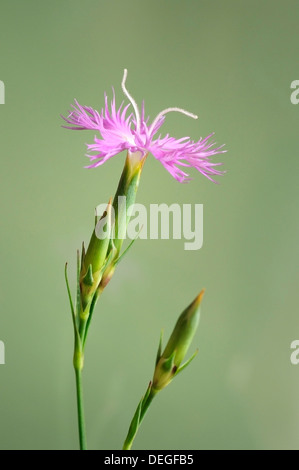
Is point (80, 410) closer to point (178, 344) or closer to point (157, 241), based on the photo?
point (178, 344)

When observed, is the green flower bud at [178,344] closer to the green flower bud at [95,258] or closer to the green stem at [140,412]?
the green stem at [140,412]

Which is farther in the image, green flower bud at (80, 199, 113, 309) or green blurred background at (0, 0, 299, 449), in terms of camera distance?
green blurred background at (0, 0, 299, 449)

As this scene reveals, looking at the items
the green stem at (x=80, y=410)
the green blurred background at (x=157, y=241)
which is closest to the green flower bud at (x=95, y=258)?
the green stem at (x=80, y=410)

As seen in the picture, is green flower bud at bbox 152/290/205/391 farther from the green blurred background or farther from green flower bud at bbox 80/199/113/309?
the green blurred background

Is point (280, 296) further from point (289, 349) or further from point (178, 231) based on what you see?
point (178, 231)

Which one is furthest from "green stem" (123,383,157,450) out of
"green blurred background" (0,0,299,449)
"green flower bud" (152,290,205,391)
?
"green blurred background" (0,0,299,449)

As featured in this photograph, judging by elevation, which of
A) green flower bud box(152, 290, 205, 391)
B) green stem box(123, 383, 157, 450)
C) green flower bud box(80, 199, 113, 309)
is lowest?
green stem box(123, 383, 157, 450)

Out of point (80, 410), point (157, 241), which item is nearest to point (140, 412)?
point (80, 410)

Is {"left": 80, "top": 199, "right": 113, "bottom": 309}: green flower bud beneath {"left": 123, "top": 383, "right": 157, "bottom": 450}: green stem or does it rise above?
above
